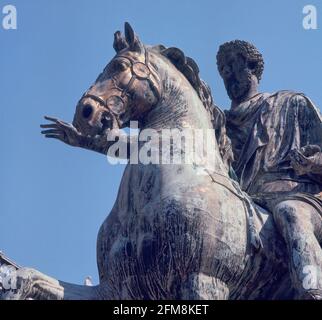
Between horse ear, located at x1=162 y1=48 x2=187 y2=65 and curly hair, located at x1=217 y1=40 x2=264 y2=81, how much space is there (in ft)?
4.06

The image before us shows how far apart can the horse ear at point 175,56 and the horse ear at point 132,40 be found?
0.35 m

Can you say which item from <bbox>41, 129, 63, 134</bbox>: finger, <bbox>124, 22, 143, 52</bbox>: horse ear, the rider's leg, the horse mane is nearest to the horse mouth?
<bbox>41, 129, 63, 134</bbox>: finger

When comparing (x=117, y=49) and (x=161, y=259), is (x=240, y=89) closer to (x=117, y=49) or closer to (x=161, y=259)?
(x=117, y=49)

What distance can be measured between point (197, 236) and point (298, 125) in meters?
2.60

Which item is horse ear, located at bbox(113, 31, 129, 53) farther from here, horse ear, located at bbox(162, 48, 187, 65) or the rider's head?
the rider's head

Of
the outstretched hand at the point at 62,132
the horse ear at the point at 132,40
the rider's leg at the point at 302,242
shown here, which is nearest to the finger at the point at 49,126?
the outstretched hand at the point at 62,132

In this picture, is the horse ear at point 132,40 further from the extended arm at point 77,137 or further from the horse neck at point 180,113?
the extended arm at point 77,137

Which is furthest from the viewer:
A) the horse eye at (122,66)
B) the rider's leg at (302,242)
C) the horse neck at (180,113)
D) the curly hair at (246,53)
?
the curly hair at (246,53)

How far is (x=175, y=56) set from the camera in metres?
15.2

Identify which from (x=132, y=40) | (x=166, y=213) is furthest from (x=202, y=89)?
(x=166, y=213)

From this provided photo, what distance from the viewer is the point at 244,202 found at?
14086 mm

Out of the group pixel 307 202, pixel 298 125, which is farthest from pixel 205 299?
pixel 298 125

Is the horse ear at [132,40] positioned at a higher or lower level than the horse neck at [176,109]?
higher

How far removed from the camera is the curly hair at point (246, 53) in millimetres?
16328
